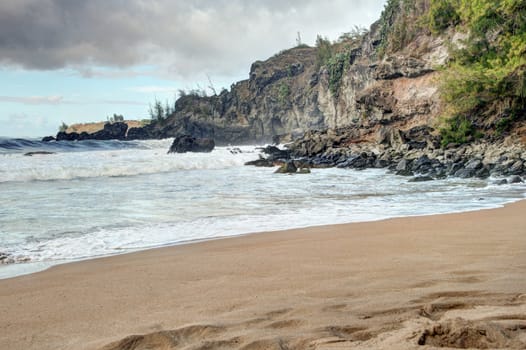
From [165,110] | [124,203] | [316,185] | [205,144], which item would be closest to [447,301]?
[124,203]

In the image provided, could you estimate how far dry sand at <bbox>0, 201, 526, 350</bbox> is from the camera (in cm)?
239

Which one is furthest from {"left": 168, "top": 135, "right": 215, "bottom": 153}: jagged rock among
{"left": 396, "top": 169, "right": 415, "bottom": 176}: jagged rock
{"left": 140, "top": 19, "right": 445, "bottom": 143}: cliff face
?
{"left": 396, "top": 169, "right": 415, "bottom": 176}: jagged rock

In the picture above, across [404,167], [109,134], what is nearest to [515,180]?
[404,167]

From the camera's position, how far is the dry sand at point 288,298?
2.39 meters

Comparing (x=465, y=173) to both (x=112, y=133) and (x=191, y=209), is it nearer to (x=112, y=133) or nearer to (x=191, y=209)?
(x=191, y=209)

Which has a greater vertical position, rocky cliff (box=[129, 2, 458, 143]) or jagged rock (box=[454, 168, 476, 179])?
rocky cliff (box=[129, 2, 458, 143])

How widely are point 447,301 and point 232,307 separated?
140 centimetres

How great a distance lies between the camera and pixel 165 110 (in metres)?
96.9

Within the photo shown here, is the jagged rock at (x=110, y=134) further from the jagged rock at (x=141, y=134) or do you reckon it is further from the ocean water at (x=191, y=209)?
the ocean water at (x=191, y=209)

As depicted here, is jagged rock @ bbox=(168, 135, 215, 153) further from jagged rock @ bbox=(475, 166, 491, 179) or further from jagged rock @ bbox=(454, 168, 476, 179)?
jagged rock @ bbox=(475, 166, 491, 179)

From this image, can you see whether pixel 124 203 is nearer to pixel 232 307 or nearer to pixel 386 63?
pixel 232 307

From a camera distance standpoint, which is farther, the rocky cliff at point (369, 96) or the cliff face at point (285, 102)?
the cliff face at point (285, 102)

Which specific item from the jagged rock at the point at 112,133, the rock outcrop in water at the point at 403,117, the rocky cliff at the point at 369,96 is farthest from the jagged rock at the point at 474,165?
the jagged rock at the point at 112,133

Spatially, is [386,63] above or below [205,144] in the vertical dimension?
above
